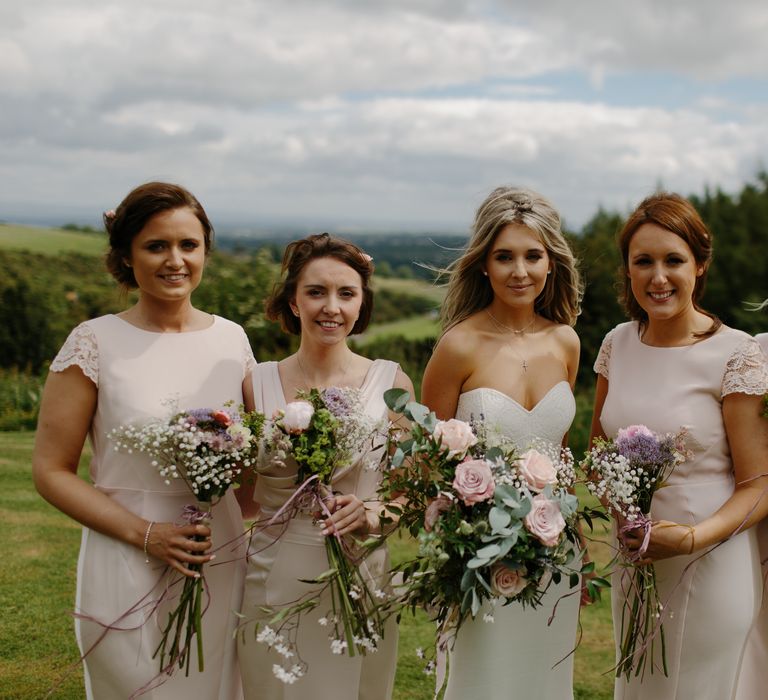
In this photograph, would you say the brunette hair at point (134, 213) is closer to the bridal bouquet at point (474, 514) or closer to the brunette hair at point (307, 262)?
the brunette hair at point (307, 262)

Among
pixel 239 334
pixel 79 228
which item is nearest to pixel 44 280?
pixel 79 228

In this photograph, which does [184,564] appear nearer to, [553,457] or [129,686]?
[129,686]

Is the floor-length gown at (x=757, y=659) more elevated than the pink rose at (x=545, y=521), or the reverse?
the pink rose at (x=545, y=521)

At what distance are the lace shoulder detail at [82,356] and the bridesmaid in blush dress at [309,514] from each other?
2.67 ft

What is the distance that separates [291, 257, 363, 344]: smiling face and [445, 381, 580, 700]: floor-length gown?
33.2 inches

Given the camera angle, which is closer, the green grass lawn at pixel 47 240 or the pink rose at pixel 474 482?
the pink rose at pixel 474 482

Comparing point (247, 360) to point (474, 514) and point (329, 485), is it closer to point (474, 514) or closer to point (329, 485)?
point (329, 485)

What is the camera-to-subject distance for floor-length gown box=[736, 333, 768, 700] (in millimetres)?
4918

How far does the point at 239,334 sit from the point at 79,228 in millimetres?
44071

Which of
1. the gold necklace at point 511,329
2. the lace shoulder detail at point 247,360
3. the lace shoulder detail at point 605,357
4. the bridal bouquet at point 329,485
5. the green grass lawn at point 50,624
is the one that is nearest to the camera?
the bridal bouquet at point 329,485

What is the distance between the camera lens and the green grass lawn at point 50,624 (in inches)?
262

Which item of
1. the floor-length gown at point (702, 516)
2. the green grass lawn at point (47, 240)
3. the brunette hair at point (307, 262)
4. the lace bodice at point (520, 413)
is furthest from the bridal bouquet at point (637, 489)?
the green grass lawn at point (47, 240)

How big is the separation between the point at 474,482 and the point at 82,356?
2016mm

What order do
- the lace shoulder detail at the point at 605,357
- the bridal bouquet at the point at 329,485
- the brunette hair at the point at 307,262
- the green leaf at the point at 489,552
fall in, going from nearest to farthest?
1. the green leaf at the point at 489,552
2. the bridal bouquet at the point at 329,485
3. the brunette hair at the point at 307,262
4. the lace shoulder detail at the point at 605,357
